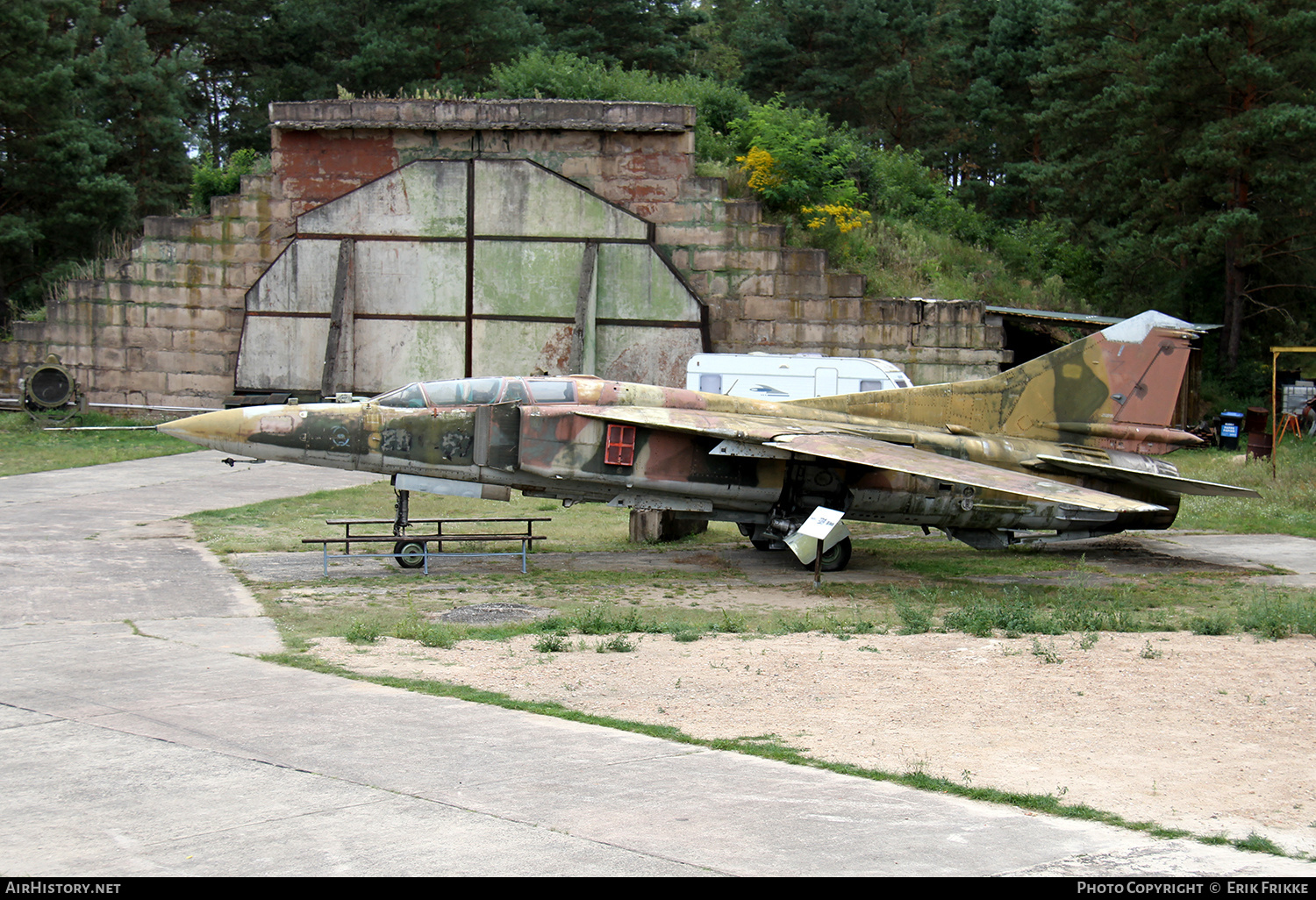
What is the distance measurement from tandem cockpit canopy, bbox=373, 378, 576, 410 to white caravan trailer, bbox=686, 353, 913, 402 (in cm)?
807

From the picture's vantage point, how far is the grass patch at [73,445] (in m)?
24.0

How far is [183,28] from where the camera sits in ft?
170

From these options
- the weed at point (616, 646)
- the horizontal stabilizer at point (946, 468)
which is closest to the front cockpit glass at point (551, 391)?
the horizontal stabilizer at point (946, 468)

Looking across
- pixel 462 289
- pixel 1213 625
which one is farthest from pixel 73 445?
pixel 1213 625

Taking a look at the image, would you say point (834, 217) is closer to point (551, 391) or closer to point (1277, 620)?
point (551, 391)

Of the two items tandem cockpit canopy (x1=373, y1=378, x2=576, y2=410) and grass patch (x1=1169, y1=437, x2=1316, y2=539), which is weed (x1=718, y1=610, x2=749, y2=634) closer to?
tandem cockpit canopy (x1=373, y1=378, x2=576, y2=410)

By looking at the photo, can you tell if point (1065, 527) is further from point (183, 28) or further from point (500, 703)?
point (183, 28)

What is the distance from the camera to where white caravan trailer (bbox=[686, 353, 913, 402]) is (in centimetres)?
2398

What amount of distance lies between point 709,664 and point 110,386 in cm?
2440

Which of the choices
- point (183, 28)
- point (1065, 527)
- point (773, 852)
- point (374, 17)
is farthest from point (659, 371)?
point (183, 28)

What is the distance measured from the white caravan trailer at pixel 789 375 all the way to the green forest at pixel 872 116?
216 inches

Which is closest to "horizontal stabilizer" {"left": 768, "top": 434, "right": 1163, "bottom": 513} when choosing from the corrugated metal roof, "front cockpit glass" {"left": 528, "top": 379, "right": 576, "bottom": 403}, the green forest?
"front cockpit glass" {"left": 528, "top": 379, "right": 576, "bottom": 403}

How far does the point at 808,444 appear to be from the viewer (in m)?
15.6

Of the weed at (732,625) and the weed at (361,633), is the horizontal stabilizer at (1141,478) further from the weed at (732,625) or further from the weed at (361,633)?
the weed at (361,633)
